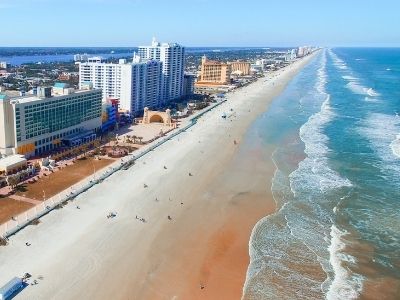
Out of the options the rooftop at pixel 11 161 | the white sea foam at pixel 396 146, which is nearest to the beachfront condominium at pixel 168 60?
the white sea foam at pixel 396 146

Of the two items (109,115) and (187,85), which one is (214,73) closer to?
(187,85)

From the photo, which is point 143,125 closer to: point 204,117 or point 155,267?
point 204,117

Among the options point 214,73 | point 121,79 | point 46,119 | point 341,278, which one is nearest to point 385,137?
point 341,278

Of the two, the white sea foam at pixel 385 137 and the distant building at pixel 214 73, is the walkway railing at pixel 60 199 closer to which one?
the white sea foam at pixel 385 137

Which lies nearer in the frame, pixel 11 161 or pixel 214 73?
pixel 11 161

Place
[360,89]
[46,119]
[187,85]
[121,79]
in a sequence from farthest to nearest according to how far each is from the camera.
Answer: [360,89] < [187,85] < [121,79] < [46,119]

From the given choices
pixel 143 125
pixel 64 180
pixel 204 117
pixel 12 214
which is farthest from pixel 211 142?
pixel 12 214
